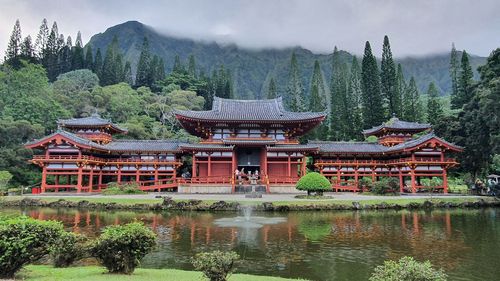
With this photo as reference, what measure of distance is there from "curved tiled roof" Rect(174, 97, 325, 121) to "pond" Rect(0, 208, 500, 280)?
52.9 feet

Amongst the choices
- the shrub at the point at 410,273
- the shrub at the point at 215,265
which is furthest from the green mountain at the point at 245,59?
the shrub at the point at 410,273

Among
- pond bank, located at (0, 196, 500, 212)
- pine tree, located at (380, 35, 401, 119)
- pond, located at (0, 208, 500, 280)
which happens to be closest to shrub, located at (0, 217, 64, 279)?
pond, located at (0, 208, 500, 280)

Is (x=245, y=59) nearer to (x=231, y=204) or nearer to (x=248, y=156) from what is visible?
(x=248, y=156)

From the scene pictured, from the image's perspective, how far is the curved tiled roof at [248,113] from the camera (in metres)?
39.3

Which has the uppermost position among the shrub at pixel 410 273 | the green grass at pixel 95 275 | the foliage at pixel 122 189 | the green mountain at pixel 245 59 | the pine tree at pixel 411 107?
the green mountain at pixel 245 59

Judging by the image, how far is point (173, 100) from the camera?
72.3 m

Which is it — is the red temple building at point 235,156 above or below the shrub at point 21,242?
above

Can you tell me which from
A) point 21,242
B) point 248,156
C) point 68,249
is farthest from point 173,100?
point 21,242

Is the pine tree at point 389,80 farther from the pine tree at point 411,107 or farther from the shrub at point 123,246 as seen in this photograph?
the shrub at point 123,246

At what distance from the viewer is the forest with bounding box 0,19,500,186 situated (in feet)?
131

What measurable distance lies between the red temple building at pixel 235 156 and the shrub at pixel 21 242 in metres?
27.8

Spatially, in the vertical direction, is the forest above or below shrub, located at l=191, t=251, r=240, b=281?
above

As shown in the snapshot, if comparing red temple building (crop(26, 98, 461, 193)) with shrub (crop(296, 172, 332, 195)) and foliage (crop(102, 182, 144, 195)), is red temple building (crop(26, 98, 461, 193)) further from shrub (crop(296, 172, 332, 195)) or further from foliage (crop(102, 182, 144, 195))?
shrub (crop(296, 172, 332, 195))

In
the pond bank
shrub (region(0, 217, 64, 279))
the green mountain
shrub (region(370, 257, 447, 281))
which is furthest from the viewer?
the green mountain
